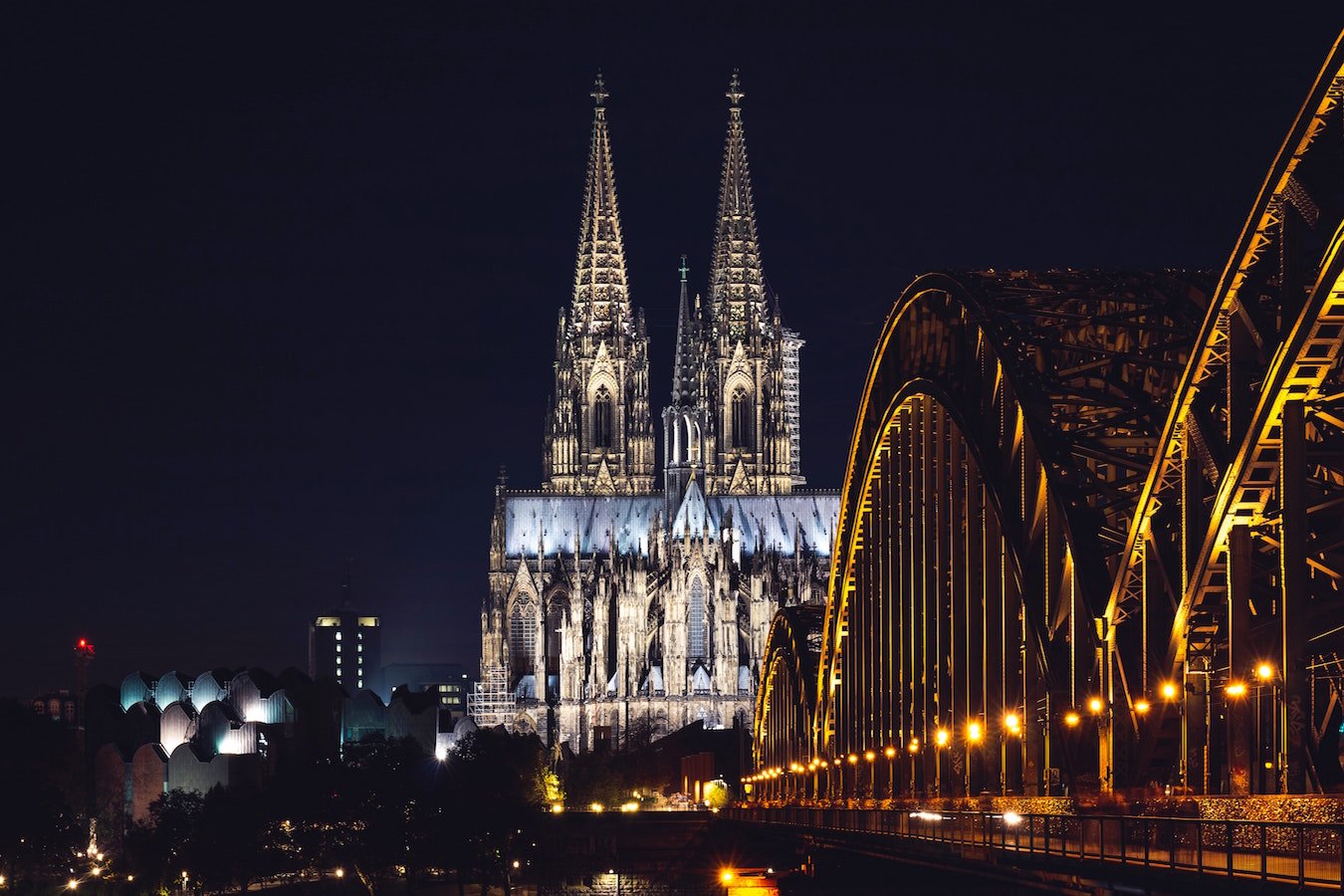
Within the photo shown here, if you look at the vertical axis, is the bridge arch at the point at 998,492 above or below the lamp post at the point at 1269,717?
above

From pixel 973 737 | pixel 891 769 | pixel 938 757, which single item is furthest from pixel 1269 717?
pixel 891 769

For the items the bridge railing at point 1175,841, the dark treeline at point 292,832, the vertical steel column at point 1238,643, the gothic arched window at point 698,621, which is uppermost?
the gothic arched window at point 698,621

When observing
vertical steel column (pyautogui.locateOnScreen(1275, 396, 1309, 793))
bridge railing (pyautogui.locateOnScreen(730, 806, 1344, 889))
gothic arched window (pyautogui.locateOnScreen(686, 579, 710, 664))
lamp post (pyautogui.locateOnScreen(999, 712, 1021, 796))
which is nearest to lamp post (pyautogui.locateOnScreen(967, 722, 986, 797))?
lamp post (pyautogui.locateOnScreen(999, 712, 1021, 796))

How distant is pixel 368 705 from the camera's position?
191m

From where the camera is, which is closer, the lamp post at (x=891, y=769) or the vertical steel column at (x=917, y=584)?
the vertical steel column at (x=917, y=584)

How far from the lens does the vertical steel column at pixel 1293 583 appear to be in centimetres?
3506

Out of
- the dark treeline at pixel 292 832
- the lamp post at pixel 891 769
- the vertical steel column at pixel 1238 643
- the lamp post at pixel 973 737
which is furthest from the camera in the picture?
the dark treeline at pixel 292 832

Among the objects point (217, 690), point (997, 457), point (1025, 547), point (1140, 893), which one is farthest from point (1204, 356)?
point (217, 690)

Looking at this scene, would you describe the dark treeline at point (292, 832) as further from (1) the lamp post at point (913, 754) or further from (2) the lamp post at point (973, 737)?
(2) the lamp post at point (973, 737)

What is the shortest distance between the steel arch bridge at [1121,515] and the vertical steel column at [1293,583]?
0.04 metres

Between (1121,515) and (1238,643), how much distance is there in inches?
663

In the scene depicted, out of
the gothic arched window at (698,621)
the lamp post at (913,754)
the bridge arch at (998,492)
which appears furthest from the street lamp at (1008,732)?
the gothic arched window at (698,621)

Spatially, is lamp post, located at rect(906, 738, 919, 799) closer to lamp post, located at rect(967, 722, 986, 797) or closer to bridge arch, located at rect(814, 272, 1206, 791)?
bridge arch, located at rect(814, 272, 1206, 791)

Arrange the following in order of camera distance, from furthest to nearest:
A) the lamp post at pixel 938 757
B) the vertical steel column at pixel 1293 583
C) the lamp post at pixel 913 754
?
the lamp post at pixel 913 754 < the lamp post at pixel 938 757 < the vertical steel column at pixel 1293 583
